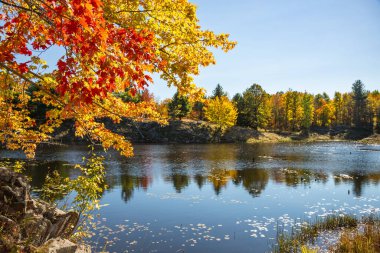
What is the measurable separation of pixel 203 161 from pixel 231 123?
5102 centimetres

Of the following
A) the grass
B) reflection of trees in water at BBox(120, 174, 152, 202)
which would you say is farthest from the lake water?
the grass

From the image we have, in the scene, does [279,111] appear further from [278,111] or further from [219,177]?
[219,177]

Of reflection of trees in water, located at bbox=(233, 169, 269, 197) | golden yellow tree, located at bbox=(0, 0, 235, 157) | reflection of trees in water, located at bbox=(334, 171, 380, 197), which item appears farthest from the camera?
reflection of trees in water, located at bbox=(334, 171, 380, 197)

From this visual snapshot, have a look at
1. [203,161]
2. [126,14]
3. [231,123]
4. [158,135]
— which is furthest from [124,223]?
[231,123]

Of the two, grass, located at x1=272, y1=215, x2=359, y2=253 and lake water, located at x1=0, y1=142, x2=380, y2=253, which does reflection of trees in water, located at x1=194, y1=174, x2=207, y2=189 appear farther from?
grass, located at x1=272, y1=215, x2=359, y2=253

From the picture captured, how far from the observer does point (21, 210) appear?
866cm

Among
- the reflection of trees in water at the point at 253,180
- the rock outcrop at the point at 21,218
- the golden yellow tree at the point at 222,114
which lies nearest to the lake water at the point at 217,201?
the reflection of trees in water at the point at 253,180

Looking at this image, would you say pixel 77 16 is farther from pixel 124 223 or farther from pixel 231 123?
pixel 231 123

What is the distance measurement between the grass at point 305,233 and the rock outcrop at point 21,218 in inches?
414

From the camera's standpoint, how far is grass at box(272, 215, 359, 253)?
15.0 metres

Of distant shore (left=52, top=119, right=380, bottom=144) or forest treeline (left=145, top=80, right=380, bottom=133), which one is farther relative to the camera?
forest treeline (left=145, top=80, right=380, bottom=133)

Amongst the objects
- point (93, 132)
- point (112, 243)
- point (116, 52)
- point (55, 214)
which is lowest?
point (112, 243)

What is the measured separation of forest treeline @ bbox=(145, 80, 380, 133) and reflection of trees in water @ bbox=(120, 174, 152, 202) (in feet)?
212

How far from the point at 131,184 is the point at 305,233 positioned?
2043cm
